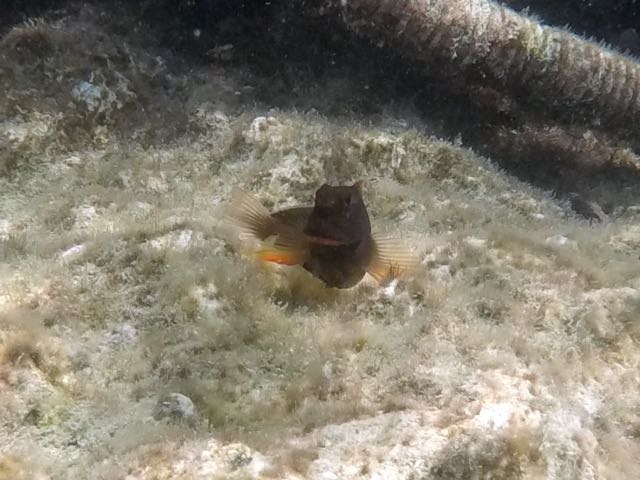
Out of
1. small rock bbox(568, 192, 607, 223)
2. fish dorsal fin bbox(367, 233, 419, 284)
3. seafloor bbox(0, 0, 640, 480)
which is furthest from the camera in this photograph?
small rock bbox(568, 192, 607, 223)

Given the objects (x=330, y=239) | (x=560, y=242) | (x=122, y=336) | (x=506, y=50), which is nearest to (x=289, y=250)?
(x=330, y=239)

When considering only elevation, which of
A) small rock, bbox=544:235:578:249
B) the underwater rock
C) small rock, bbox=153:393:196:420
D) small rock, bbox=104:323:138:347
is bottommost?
small rock, bbox=104:323:138:347

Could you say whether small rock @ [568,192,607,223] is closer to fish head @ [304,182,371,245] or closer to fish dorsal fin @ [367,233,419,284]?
fish dorsal fin @ [367,233,419,284]

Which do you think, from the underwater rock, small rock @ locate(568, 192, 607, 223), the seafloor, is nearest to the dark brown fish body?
the seafloor

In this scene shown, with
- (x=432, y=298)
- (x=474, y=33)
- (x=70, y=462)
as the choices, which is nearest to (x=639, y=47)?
(x=474, y=33)

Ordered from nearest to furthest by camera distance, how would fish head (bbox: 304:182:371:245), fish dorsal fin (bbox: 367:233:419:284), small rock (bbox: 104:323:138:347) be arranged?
small rock (bbox: 104:323:138:347) → fish head (bbox: 304:182:371:245) → fish dorsal fin (bbox: 367:233:419:284)

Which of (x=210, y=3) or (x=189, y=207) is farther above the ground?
(x=210, y=3)

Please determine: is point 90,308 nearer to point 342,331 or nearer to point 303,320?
point 303,320

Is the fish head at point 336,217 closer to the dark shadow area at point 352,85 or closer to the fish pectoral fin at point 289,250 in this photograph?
the fish pectoral fin at point 289,250
